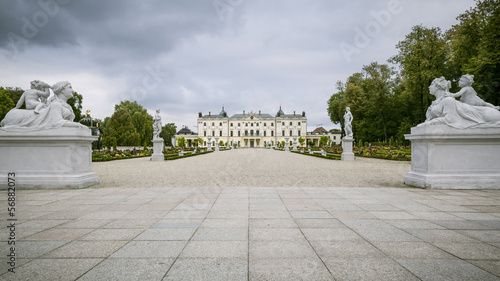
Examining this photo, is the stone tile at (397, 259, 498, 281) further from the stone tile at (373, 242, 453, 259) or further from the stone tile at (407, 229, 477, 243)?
the stone tile at (407, 229, 477, 243)

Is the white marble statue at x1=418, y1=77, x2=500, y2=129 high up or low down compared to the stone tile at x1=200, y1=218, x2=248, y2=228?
up

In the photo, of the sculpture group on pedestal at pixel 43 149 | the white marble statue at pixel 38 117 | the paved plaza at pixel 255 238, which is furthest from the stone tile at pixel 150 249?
the white marble statue at pixel 38 117

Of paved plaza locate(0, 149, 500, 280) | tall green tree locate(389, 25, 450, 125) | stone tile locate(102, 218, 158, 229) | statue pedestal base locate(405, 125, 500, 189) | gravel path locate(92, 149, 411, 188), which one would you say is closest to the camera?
paved plaza locate(0, 149, 500, 280)

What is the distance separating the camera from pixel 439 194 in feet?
17.7

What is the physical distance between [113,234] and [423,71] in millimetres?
27670

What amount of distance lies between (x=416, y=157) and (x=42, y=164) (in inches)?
376

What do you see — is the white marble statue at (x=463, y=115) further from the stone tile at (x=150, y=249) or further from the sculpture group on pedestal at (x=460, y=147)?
the stone tile at (x=150, y=249)

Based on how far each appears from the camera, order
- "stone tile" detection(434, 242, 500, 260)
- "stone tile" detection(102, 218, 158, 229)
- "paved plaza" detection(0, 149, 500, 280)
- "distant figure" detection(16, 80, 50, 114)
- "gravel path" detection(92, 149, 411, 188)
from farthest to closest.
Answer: "gravel path" detection(92, 149, 411, 188), "distant figure" detection(16, 80, 50, 114), "stone tile" detection(102, 218, 158, 229), "stone tile" detection(434, 242, 500, 260), "paved plaza" detection(0, 149, 500, 280)

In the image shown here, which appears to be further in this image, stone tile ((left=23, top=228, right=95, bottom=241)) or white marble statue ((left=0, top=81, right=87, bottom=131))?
white marble statue ((left=0, top=81, right=87, bottom=131))

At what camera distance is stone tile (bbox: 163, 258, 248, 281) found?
2.01 metres

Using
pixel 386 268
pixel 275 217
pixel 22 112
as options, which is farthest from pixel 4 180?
pixel 386 268

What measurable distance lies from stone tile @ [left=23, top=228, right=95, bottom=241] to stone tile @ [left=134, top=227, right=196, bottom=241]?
75cm

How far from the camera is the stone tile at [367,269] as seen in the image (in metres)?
2.01

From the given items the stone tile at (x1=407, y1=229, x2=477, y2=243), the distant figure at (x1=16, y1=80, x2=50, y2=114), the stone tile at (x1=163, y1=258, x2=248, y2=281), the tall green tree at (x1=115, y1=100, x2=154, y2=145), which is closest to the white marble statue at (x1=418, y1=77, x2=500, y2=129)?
the stone tile at (x1=407, y1=229, x2=477, y2=243)
